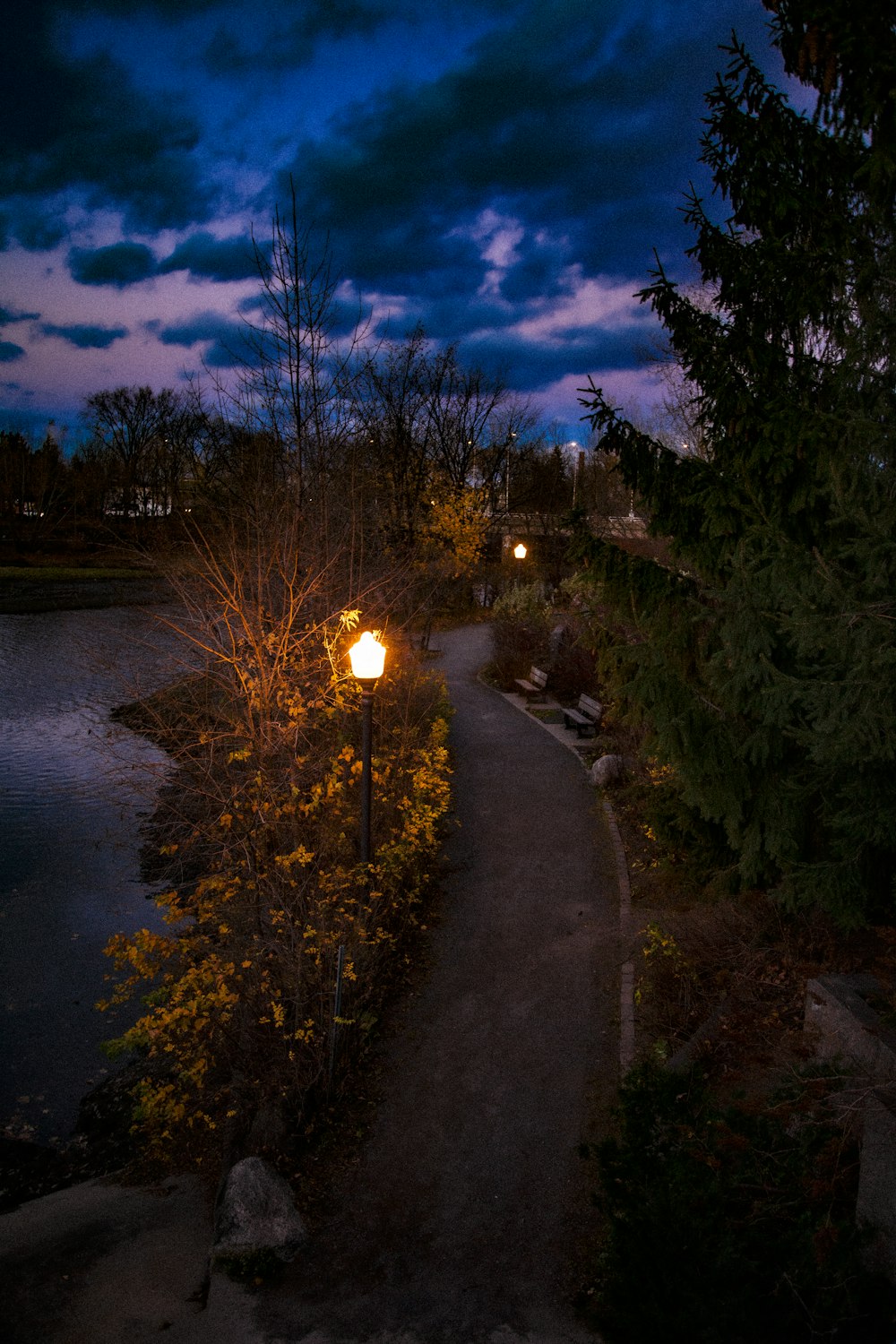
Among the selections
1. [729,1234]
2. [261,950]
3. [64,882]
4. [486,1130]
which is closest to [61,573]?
[64,882]

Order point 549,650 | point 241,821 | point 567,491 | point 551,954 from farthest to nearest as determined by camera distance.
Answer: point 567,491
point 549,650
point 551,954
point 241,821

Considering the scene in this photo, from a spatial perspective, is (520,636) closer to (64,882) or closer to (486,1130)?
(64,882)

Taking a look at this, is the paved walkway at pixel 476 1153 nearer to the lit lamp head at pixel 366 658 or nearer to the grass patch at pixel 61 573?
the lit lamp head at pixel 366 658

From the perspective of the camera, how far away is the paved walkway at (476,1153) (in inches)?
192

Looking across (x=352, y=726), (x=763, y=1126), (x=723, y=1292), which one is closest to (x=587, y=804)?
(x=352, y=726)

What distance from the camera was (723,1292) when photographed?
368 centimetres

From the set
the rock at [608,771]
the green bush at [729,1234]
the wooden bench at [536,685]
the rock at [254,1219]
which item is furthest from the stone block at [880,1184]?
the wooden bench at [536,685]

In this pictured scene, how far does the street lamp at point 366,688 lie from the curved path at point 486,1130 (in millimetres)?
1894

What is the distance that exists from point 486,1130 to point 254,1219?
1.91 m

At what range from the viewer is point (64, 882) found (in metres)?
13.0

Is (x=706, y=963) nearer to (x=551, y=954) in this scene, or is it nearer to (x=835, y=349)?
(x=551, y=954)

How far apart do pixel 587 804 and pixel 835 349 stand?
8280 mm

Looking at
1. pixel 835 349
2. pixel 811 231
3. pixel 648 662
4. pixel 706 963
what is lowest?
pixel 706 963

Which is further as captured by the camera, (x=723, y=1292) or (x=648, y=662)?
(x=648, y=662)
